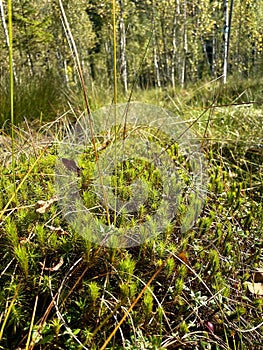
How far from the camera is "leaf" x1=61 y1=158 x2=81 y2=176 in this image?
4.76 feet

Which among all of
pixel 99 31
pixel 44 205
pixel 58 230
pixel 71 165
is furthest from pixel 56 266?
pixel 99 31

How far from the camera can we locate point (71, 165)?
4.83 ft

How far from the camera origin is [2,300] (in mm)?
852

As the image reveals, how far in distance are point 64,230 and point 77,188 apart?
196mm

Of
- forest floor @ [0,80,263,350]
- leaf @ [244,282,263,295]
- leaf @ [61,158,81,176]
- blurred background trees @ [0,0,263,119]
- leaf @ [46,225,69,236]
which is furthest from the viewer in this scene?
blurred background trees @ [0,0,263,119]

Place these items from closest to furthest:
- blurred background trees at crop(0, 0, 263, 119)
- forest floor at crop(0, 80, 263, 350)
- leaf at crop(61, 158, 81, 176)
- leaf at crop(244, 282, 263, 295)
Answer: forest floor at crop(0, 80, 263, 350)
leaf at crop(244, 282, 263, 295)
leaf at crop(61, 158, 81, 176)
blurred background trees at crop(0, 0, 263, 119)

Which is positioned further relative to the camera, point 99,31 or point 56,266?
point 99,31

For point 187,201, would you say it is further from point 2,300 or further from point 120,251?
point 2,300

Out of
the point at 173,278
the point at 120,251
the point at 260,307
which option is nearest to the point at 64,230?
the point at 120,251

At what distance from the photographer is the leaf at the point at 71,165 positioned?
1450 millimetres

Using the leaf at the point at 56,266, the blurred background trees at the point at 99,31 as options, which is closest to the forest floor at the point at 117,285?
the leaf at the point at 56,266

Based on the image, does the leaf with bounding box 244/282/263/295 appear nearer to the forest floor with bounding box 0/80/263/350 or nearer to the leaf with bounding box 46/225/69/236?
the forest floor with bounding box 0/80/263/350

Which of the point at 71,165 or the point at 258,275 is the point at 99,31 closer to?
the point at 71,165

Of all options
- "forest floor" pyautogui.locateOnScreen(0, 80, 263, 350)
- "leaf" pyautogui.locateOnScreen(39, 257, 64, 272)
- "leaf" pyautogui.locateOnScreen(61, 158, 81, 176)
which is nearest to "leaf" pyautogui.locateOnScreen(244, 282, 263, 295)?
"forest floor" pyautogui.locateOnScreen(0, 80, 263, 350)
